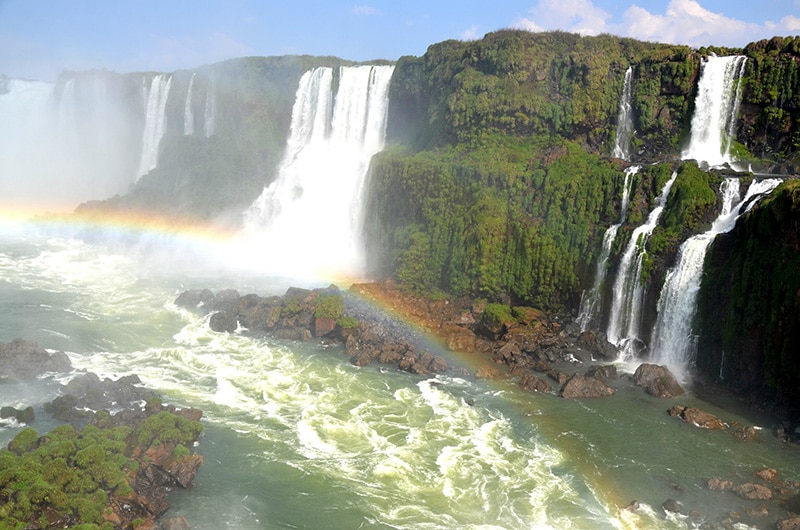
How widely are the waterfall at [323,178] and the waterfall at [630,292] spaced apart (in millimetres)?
16942

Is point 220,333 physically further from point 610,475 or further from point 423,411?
point 610,475

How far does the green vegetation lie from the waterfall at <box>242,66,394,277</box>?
22.7 meters

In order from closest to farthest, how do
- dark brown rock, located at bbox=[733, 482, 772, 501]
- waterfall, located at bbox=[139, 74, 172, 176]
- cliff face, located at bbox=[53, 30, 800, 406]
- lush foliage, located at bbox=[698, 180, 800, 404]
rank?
dark brown rock, located at bbox=[733, 482, 772, 501] → lush foliage, located at bbox=[698, 180, 800, 404] → cliff face, located at bbox=[53, 30, 800, 406] → waterfall, located at bbox=[139, 74, 172, 176]

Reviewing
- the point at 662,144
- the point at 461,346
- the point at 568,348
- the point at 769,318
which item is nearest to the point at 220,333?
the point at 461,346

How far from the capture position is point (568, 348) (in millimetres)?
26781

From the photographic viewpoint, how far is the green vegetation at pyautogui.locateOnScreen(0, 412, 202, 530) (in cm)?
1337

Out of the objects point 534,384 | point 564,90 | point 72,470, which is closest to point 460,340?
point 534,384

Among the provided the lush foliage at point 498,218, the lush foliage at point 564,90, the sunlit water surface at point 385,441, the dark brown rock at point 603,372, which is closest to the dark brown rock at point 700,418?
the sunlit water surface at point 385,441

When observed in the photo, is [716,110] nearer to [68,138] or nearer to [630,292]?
[630,292]

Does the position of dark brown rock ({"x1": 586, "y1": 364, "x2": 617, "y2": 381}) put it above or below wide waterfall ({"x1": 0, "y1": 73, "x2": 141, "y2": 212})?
below

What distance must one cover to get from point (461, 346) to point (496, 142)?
14.2 m

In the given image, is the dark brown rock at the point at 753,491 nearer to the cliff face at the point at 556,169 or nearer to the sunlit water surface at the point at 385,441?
the sunlit water surface at the point at 385,441

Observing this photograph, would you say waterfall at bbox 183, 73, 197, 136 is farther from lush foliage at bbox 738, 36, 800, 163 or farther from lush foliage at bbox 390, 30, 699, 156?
lush foliage at bbox 738, 36, 800, 163

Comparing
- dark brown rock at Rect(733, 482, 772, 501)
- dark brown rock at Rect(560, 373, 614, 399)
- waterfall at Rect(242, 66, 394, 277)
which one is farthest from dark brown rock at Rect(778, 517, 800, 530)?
waterfall at Rect(242, 66, 394, 277)
